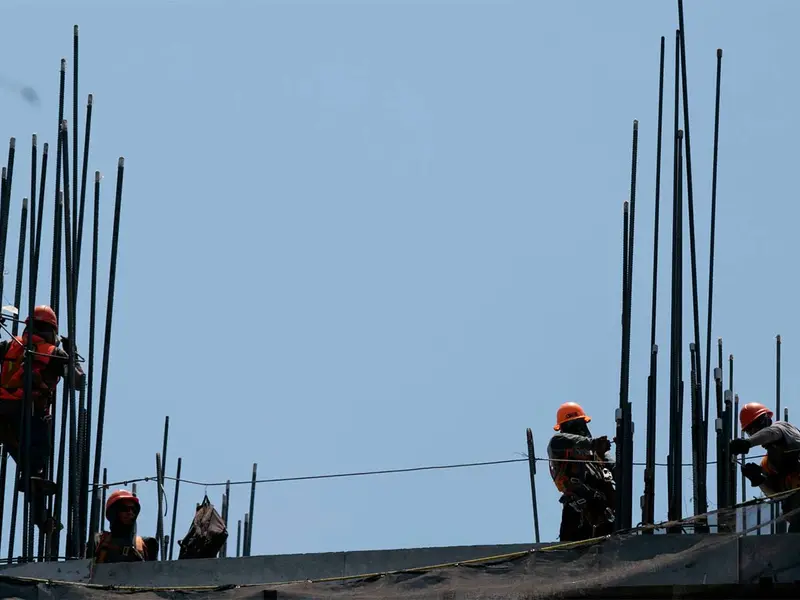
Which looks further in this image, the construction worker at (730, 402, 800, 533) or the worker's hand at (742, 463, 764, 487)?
the worker's hand at (742, 463, 764, 487)

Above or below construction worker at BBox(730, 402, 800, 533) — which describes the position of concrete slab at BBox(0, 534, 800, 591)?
below

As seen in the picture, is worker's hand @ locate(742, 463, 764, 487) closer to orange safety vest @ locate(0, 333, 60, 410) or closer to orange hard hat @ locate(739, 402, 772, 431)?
orange hard hat @ locate(739, 402, 772, 431)

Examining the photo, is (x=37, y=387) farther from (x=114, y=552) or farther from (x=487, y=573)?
(x=487, y=573)

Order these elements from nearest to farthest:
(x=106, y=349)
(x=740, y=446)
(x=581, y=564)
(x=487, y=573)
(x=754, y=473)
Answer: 1. (x=581, y=564)
2. (x=487, y=573)
3. (x=740, y=446)
4. (x=754, y=473)
5. (x=106, y=349)

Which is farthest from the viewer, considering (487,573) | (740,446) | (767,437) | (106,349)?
(106,349)

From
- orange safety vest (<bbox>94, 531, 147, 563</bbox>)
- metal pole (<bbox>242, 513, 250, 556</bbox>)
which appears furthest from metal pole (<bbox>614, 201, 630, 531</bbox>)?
metal pole (<bbox>242, 513, 250, 556</bbox>)

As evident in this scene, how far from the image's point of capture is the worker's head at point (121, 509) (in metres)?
15.7

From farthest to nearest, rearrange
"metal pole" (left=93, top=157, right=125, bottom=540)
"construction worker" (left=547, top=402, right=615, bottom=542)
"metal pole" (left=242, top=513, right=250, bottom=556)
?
"metal pole" (left=242, top=513, right=250, bottom=556) < "metal pole" (left=93, top=157, right=125, bottom=540) < "construction worker" (left=547, top=402, right=615, bottom=542)

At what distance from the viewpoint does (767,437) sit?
1480 centimetres

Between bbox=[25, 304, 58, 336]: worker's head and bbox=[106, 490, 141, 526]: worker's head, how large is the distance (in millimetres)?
1938

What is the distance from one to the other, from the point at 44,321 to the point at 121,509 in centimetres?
216

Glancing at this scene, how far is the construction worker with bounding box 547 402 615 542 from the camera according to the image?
16.1 m

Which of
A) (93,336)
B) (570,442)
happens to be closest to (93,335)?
(93,336)

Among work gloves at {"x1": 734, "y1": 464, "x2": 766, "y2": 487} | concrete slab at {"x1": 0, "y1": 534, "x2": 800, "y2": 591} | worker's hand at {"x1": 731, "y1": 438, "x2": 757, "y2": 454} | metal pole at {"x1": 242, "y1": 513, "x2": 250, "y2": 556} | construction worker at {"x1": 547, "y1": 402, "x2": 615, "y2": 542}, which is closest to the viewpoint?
concrete slab at {"x1": 0, "y1": 534, "x2": 800, "y2": 591}
